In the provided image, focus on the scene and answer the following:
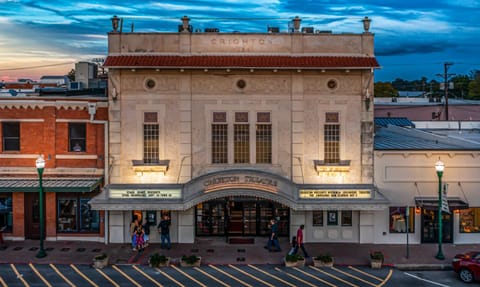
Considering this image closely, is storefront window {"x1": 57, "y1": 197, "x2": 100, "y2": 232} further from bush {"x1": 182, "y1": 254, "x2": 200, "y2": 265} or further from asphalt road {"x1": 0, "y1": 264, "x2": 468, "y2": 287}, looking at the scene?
bush {"x1": 182, "y1": 254, "x2": 200, "y2": 265}

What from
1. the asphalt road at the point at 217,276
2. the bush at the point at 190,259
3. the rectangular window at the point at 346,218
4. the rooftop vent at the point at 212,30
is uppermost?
the rooftop vent at the point at 212,30

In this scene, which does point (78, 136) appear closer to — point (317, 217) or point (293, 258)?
→ point (293, 258)

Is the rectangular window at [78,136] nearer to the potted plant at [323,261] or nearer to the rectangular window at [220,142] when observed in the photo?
the rectangular window at [220,142]

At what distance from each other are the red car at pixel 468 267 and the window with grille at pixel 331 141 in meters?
8.11

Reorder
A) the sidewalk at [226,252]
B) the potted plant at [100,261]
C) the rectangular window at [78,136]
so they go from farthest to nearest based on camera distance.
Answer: the rectangular window at [78,136] → the sidewalk at [226,252] → the potted plant at [100,261]

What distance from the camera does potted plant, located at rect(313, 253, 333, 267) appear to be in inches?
932

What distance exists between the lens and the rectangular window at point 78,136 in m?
28.1

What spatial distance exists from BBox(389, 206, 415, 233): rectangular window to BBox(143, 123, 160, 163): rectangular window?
12545 mm

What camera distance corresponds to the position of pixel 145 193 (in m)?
26.2

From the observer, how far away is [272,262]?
2436 centimetres

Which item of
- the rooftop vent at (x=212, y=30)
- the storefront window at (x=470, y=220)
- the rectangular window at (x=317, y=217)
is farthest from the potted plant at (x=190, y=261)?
the storefront window at (x=470, y=220)

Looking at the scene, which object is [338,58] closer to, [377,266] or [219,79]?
[219,79]

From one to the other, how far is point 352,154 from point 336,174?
1.34 meters

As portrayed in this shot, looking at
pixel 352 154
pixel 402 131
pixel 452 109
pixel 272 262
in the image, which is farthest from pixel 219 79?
pixel 452 109
